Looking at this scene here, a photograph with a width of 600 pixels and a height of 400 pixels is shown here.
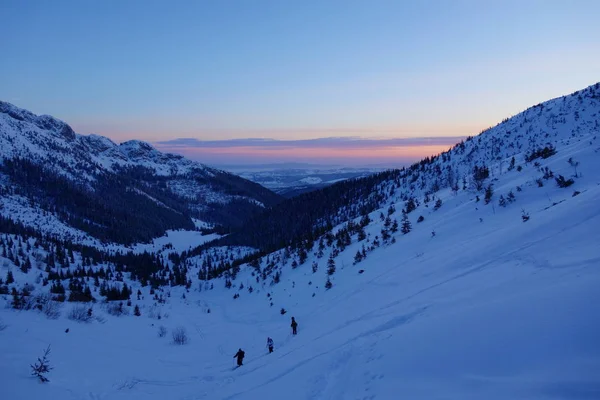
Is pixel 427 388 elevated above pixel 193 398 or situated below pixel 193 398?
above

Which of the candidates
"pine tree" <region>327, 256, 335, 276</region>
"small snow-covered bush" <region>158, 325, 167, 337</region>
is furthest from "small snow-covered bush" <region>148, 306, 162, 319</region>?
"pine tree" <region>327, 256, 335, 276</region>

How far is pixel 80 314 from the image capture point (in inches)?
802

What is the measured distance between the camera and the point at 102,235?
127 m

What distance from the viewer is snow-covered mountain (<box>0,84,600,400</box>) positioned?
661 cm

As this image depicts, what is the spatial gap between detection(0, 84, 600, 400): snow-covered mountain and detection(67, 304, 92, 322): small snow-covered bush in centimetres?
10

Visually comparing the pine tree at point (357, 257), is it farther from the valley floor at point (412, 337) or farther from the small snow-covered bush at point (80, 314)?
the small snow-covered bush at point (80, 314)

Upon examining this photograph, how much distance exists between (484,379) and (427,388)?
105 centimetres

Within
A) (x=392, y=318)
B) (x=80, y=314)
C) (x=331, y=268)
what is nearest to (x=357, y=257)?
(x=331, y=268)

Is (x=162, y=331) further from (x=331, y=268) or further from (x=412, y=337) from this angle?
(x=412, y=337)

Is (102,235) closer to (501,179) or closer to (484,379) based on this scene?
(501,179)

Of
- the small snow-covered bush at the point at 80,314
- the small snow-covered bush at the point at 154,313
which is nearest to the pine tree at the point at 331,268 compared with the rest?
the small snow-covered bush at the point at 154,313

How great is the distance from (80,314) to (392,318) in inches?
736

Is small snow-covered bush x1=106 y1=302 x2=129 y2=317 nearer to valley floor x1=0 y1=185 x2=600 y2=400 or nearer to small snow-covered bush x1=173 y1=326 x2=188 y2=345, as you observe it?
valley floor x1=0 y1=185 x2=600 y2=400

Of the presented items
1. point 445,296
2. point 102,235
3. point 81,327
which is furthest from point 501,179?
point 102,235
